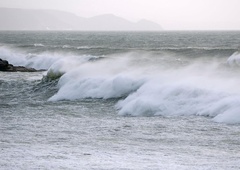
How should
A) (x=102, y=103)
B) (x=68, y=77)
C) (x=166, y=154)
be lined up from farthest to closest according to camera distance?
(x=68, y=77) → (x=102, y=103) → (x=166, y=154)

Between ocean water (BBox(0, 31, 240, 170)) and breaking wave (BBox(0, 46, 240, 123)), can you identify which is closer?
ocean water (BBox(0, 31, 240, 170))

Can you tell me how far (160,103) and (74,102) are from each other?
193 inches

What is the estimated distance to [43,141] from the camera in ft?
41.8

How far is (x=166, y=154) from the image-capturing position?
11.4 m

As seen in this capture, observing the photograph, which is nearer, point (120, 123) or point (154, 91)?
point (120, 123)

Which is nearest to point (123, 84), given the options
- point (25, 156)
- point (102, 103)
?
point (102, 103)

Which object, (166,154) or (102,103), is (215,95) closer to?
(102,103)

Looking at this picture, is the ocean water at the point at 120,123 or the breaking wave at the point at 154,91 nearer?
the ocean water at the point at 120,123

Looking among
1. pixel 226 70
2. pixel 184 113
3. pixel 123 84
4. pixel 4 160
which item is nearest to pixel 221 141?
pixel 184 113

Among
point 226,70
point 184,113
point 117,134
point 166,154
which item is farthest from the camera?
point 226,70

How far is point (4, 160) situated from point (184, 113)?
8.97 meters

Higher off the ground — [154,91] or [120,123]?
[154,91]

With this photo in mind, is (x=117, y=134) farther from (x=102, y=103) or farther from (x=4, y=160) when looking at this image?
(x=102, y=103)

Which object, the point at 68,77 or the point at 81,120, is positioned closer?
the point at 81,120
